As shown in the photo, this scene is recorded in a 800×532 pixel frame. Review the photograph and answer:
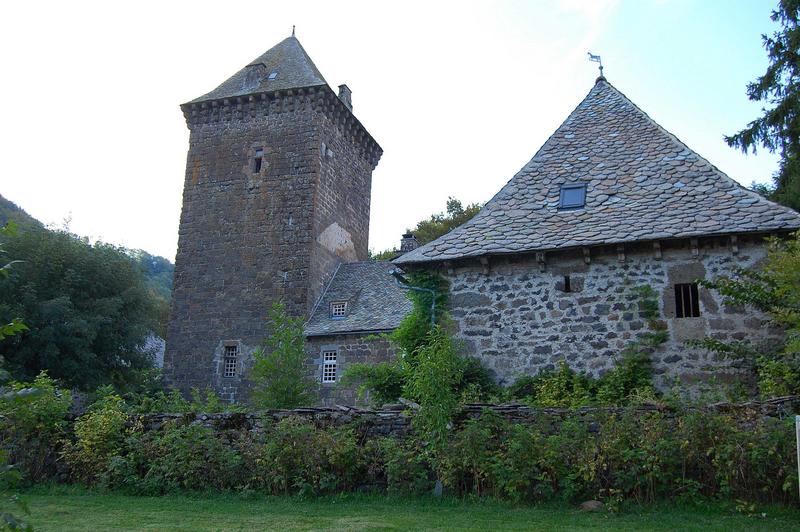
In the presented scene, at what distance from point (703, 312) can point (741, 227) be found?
1.46 metres

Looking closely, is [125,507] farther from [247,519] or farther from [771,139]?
[771,139]

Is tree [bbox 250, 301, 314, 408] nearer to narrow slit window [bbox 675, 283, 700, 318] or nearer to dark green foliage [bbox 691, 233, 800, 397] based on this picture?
narrow slit window [bbox 675, 283, 700, 318]

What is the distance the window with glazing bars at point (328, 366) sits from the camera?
23.3 m

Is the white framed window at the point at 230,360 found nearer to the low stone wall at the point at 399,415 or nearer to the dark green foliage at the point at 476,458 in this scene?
the dark green foliage at the point at 476,458

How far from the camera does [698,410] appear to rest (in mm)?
8609

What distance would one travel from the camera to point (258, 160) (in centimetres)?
2819

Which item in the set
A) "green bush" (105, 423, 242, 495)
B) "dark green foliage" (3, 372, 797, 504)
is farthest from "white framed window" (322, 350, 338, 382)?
"green bush" (105, 423, 242, 495)

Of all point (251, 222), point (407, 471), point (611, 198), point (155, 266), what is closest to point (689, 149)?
point (611, 198)

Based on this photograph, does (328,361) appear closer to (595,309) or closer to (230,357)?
(230,357)

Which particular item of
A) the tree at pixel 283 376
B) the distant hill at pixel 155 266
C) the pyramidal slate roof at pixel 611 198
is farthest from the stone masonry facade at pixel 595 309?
the distant hill at pixel 155 266

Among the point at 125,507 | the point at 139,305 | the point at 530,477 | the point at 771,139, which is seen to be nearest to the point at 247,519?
the point at 125,507

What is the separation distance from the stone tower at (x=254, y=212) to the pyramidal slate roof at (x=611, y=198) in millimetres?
12740

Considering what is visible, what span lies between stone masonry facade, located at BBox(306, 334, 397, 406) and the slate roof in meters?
0.31

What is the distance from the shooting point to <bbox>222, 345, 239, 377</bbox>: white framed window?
25.8 meters
